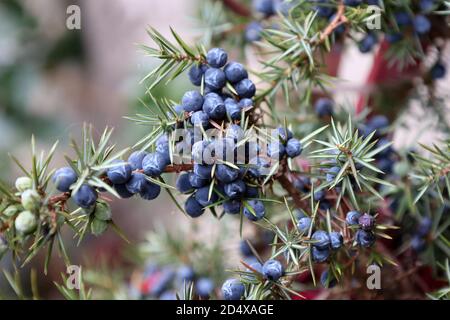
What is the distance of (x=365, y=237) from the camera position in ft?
1.22

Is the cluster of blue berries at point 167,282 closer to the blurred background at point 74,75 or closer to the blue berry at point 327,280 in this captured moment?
the blue berry at point 327,280

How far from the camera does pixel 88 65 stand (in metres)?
1.60

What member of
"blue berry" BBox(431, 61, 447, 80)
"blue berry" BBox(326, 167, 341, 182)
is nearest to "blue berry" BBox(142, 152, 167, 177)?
"blue berry" BBox(326, 167, 341, 182)

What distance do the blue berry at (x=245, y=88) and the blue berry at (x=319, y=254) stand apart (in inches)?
4.4

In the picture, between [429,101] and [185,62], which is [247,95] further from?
[429,101]

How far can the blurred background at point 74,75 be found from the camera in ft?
4.37

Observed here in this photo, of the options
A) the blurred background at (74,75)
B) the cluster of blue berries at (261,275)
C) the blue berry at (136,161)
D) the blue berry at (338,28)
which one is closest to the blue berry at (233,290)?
the cluster of blue berries at (261,275)

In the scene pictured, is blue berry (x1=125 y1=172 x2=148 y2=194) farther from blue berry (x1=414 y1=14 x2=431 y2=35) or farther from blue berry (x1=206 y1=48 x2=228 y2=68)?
blue berry (x1=414 y1=14 x2=431 y2=35)

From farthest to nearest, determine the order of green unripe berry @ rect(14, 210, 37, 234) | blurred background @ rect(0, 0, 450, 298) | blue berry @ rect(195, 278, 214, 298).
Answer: blurred background @ rect(0, 0, 450, 298)
blue berry @ rect(195, 278, 214, 298)
green unripe berry @ rect(14, 210, 37, 234)

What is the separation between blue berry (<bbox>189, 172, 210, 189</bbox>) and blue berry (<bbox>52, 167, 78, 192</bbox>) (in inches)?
2.8

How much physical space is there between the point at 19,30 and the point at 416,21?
1087mm

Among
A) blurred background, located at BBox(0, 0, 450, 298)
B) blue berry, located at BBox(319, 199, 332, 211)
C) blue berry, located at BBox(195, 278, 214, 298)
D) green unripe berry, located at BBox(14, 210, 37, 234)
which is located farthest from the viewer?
blurred background, located at BBox(0, 0, 450, 298)

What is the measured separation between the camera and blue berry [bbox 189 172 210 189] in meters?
0.36
